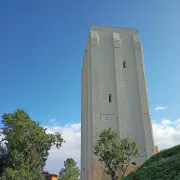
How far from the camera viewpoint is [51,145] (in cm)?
2072

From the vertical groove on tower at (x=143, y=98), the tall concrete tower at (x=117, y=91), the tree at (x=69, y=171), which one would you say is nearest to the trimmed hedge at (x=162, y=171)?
the tall concrete tower at (x=117, y=91)

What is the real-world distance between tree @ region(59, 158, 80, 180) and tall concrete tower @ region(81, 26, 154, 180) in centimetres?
921

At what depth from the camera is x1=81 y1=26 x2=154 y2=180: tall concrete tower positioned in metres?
25.9

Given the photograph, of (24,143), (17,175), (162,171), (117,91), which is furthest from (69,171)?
(162,171)

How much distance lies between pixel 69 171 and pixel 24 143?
66.2 feet

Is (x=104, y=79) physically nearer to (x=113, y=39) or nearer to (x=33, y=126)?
(x=113, y=39)

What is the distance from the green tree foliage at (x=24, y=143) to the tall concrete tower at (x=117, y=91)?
6.42 metres

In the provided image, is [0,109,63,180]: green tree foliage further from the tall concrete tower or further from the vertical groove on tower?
the vertical groove on tower

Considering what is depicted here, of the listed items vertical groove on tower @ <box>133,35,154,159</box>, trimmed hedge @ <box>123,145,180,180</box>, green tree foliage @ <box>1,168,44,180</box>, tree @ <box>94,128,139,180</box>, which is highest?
vertical groove on tower @ <box>133,35,154,159</box>

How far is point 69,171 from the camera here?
123ft

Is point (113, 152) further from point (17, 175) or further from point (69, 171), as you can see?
point (69, 171)


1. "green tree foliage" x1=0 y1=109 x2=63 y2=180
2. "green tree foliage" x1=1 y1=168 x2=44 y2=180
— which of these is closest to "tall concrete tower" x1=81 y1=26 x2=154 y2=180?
"green tree foliage" x1=0 y1=109 x2=63 y2=180

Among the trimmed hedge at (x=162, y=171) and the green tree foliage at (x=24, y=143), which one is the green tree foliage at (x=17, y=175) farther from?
the trimmed hedge at (x=162, y=171)

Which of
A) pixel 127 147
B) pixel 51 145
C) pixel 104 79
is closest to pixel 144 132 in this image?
pixel 127 147
